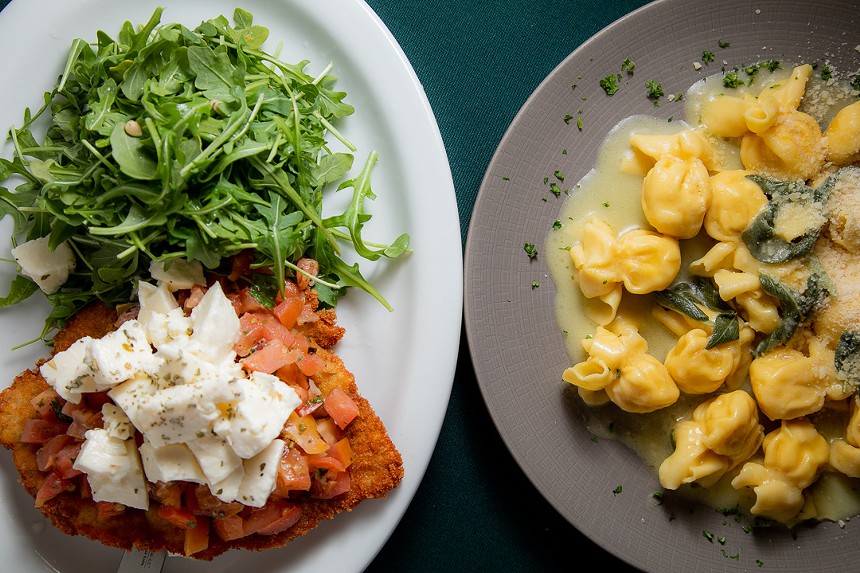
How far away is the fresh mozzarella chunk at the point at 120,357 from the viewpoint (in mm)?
2307

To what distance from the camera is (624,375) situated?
2.74 meters

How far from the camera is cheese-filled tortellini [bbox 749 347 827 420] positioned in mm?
2738

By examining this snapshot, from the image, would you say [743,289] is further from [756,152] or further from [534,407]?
[534,407]

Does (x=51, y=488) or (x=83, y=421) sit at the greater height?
(x=83, y=421)

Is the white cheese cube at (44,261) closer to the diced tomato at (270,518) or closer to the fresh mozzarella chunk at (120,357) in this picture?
the fresh mozzarella chunk at (120,357)

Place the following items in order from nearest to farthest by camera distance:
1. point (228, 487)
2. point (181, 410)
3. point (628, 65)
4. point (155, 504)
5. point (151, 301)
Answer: point (181, 410) → point (228, 487) → point (151, 301) → point (155, 504) → point (628, 65)

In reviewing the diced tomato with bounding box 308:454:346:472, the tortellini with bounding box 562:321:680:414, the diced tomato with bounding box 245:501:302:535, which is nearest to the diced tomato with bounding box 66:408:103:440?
the diced tomato with bounding box 245:501:302:535

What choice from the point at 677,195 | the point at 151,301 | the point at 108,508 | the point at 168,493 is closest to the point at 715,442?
the point at 677,195

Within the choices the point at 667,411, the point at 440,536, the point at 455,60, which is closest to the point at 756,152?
the point at 667,411

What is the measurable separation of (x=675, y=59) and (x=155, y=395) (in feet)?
8.24

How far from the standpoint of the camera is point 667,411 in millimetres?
2943

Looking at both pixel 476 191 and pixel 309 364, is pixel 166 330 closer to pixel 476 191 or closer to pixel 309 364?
pixel 309 364

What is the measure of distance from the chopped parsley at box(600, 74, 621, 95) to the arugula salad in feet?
3.45

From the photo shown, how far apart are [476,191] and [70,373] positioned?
72.5 inches
